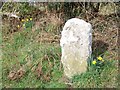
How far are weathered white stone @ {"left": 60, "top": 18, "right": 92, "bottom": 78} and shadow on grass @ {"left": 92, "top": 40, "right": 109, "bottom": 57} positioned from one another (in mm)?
552

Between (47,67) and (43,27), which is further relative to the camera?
(43,27)


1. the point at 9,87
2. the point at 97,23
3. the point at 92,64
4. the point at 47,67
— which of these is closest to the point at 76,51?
the point at 92,64

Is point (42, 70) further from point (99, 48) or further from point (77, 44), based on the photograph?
point (99, 48)

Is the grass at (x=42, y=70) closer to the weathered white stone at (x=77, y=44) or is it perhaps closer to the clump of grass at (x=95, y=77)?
the clump of grass at (x=95, y=77)

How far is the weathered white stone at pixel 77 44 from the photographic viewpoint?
3943 millimetres

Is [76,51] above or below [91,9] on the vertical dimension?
below

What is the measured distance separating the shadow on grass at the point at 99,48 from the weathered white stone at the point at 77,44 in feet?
1.81

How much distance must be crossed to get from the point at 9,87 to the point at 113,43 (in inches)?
76.5

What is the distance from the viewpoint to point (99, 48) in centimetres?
475

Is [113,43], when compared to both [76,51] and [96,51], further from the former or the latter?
[76,51]

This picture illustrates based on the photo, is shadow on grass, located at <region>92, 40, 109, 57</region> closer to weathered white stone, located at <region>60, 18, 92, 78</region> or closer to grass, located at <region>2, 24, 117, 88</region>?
grass, located at <region>2, 24, 117, 88</region>

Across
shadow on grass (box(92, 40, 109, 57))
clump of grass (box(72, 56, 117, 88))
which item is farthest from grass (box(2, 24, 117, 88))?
shadow on grass (box(92, 40, 109, 57))

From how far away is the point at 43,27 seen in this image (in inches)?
214

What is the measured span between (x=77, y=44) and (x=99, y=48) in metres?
0.90
